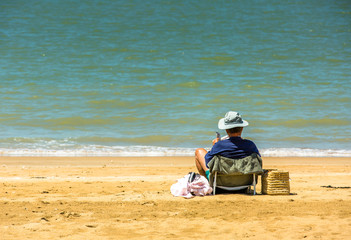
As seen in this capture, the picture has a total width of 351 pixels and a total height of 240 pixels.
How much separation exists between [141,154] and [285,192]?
5.07 metres

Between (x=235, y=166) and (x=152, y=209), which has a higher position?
(x=235, y=166)

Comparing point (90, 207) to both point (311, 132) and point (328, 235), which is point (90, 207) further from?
point (311, 132)

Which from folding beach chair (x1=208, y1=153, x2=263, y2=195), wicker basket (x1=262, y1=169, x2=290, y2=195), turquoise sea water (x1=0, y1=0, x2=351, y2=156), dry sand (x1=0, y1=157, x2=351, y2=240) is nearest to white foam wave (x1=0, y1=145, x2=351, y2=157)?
turquoise sea water (x1=0, y1=0, x2=351, y2=156)

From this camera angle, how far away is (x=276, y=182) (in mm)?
5500

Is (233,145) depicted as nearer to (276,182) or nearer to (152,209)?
(276,182)

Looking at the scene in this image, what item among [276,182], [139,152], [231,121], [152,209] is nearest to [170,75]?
[139,152]

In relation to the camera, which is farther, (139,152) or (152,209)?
(139,152)

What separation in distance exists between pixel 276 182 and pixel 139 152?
5.23 m

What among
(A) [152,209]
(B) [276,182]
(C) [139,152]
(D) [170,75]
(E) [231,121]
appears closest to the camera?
(A) [152,209]

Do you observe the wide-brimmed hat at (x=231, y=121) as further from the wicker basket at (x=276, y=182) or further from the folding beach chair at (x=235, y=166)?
the wicker basket at (x=276, y=182)

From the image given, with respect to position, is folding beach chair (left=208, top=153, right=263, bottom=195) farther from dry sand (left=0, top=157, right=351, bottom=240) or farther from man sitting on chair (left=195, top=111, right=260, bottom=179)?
dry sand (left=0, top=157, right=351, bottom=240)

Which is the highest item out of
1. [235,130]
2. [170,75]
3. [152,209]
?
[170,75]

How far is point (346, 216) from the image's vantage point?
15.1 feet

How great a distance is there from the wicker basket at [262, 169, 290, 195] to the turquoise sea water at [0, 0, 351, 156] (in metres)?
4.80
